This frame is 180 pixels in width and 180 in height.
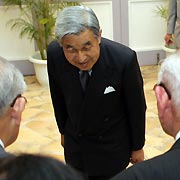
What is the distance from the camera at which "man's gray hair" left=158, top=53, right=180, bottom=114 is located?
4.22 ft

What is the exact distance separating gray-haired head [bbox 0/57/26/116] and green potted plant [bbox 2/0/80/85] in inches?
139

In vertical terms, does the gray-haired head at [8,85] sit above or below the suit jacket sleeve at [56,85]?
above

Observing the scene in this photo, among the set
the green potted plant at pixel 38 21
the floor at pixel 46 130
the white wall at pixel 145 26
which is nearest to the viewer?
the floor at pixel 46 130

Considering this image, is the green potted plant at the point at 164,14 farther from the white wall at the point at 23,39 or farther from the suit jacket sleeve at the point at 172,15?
the suit jacket sleeve at the point at 172,15

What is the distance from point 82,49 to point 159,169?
0.92m

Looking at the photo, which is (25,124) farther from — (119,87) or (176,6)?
(119,87)

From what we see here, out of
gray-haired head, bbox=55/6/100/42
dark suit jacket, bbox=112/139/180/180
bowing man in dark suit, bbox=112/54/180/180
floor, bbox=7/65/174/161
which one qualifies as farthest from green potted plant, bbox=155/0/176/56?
dark suit jacket, bbox=112/139/180/180

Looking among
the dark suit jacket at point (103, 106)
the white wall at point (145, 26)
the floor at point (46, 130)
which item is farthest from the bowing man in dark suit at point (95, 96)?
the white wall at point (145, 26)

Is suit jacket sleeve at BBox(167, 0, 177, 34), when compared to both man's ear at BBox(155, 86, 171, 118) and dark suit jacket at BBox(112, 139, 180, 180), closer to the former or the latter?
man's ear at BBox(155, 86, 171, 118)

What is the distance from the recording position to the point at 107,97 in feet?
6.51

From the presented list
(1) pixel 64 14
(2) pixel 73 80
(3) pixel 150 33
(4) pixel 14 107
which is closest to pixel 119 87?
(2) pixel 73 80

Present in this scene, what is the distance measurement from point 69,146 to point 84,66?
18.2 inches

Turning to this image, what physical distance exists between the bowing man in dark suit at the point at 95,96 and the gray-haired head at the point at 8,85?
532 millimetres

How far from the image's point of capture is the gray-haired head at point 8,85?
133cm
